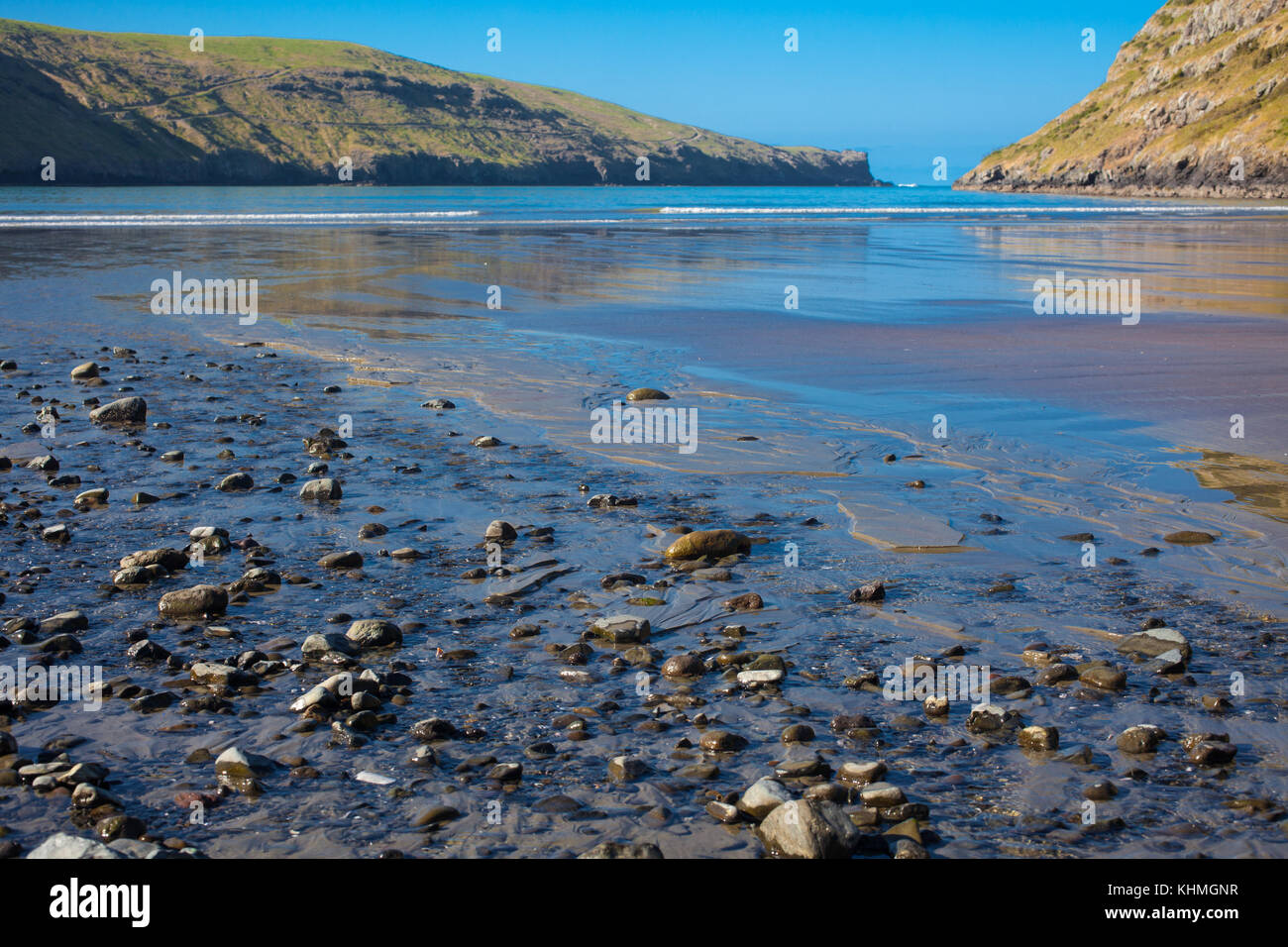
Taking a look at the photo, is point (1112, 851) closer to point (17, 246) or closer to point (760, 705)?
point (760, 705)

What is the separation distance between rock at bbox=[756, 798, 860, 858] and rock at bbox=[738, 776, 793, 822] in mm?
115

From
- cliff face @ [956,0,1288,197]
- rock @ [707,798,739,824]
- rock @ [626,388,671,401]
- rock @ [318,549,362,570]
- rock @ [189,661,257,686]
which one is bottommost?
rock @ [707,798,739,824]

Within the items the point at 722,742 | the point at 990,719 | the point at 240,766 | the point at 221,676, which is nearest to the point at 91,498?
the point at 221,676

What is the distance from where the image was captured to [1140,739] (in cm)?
425

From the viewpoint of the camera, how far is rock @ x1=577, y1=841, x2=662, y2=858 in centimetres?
350

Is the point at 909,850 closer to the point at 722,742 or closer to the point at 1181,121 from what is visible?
the point at 722,742

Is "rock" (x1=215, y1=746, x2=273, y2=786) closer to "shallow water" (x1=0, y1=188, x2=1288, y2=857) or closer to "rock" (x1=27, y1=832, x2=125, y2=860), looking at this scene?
"shallow water" (x1=0, y1=188, x2=1288, y2=857)

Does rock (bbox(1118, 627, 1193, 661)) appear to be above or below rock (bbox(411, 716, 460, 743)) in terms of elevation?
above

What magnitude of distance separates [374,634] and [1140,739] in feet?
12.1

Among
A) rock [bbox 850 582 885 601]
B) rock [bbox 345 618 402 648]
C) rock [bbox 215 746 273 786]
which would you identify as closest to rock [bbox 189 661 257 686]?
rock [bbox 345 618 402 648]

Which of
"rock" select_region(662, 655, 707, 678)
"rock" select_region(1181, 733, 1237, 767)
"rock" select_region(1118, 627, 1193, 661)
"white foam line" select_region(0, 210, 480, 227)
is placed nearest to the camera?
"rock" select_region(1181, 733, 1237, 767)
